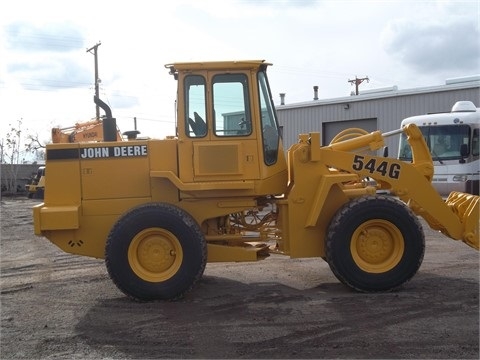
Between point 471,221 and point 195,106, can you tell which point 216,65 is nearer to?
point 195,106

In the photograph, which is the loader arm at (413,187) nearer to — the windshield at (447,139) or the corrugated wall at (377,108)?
the windshield at (447,139)

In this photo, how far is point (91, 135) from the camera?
435 inches

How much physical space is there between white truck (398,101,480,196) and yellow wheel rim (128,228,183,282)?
10.6 m

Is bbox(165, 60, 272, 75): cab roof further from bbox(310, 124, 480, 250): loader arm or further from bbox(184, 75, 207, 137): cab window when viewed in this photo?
bbox(310, 124, 480, 250): loader arm

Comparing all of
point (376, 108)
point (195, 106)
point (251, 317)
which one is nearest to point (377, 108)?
point (376, 108)

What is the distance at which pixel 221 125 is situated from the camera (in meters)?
7.49

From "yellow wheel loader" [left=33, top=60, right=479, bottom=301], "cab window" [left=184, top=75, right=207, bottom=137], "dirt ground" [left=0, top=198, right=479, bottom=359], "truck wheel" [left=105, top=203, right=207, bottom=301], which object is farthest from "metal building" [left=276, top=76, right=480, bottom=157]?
"truck wheel" [left=105, top=203, right=207, bottom=301]

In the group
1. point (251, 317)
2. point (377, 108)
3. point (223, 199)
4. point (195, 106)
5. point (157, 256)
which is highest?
point (377, 108)

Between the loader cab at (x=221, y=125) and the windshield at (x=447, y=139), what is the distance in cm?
981

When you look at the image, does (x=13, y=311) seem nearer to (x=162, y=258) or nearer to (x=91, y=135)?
(x=162, y=258)

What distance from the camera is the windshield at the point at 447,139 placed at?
630 inches

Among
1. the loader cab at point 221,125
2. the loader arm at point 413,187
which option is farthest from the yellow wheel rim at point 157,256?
the loader arm at point 413,187

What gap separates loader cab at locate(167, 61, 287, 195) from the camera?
7430 millimetres

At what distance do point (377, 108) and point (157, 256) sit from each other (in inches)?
765
